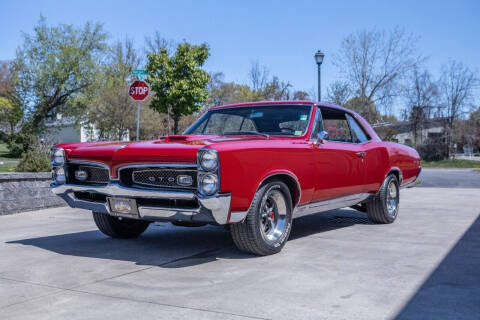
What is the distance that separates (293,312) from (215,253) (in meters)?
2.04

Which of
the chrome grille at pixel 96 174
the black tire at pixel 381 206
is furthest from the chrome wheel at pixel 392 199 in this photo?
the chrome grille at pixel 96 174

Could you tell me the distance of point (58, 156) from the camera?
535cm

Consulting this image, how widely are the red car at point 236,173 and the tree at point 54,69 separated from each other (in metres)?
26.3

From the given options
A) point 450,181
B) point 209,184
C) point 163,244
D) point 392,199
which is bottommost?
point 450,181

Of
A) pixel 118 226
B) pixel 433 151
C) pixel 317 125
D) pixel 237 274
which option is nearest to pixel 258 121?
pixel 317 125

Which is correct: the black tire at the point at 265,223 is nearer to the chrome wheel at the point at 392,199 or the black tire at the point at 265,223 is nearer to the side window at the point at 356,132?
the side window at the point at 356,132

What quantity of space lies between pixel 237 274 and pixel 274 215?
104 cm

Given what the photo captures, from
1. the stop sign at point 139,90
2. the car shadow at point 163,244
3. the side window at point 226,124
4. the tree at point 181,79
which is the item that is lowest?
the car shadow at point 163,244

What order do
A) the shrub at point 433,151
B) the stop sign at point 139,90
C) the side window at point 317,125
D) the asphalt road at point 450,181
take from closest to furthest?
the side window at point 317,125 → the stop sign at point 139,90 → the asphalt road at point 450,181 → the shrub at point 433,151

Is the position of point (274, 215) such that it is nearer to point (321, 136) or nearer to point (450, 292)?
point (321, 136)

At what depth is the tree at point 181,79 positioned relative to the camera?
998 inches

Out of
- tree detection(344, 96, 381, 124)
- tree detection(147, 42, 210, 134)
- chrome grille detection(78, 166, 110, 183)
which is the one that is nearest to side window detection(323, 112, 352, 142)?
chrome grille detection(78, 166, 110, 183)

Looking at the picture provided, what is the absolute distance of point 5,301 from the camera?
3.59m

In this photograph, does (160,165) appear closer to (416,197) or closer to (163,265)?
(163,265)
